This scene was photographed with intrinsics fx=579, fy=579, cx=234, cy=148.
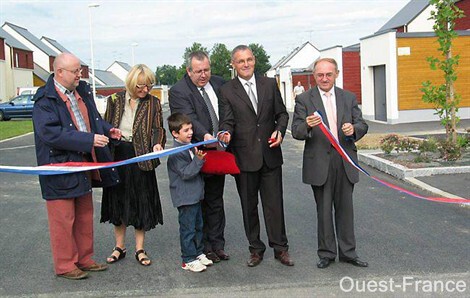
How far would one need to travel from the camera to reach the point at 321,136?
5809 mm

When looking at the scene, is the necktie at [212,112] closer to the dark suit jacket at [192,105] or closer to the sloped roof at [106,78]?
the dark suit jacket at [192,105]

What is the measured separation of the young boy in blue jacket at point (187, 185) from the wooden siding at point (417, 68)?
20.3m

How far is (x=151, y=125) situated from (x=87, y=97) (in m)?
0.72

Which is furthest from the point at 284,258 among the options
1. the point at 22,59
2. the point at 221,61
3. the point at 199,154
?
the point at 221,61

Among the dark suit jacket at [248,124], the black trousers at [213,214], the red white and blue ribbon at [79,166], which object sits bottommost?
the black trousers at [213,214]

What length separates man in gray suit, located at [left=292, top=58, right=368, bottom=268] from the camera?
579 cm

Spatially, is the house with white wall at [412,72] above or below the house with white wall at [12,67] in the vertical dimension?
below

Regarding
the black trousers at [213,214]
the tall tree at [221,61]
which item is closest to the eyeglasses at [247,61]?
the black trousers at [213,214]

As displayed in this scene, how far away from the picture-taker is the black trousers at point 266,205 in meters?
6.00

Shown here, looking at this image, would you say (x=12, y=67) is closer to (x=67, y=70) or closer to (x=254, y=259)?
(x=67, y=70)

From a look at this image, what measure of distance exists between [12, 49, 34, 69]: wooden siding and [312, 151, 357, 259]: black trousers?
61397 mm

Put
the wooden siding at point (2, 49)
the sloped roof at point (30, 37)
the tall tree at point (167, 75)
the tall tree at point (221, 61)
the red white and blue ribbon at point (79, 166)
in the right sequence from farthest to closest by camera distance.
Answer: the tall tree at point (167, 75) → the tall tree at point (221, 61) → the sloped roof at point (30, 37) → the wooden siding at point (2, 49) → the red white and blue ribbon at point (79, 166)

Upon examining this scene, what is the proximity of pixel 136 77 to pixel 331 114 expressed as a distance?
202 centimetres

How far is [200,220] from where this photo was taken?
6055mm
